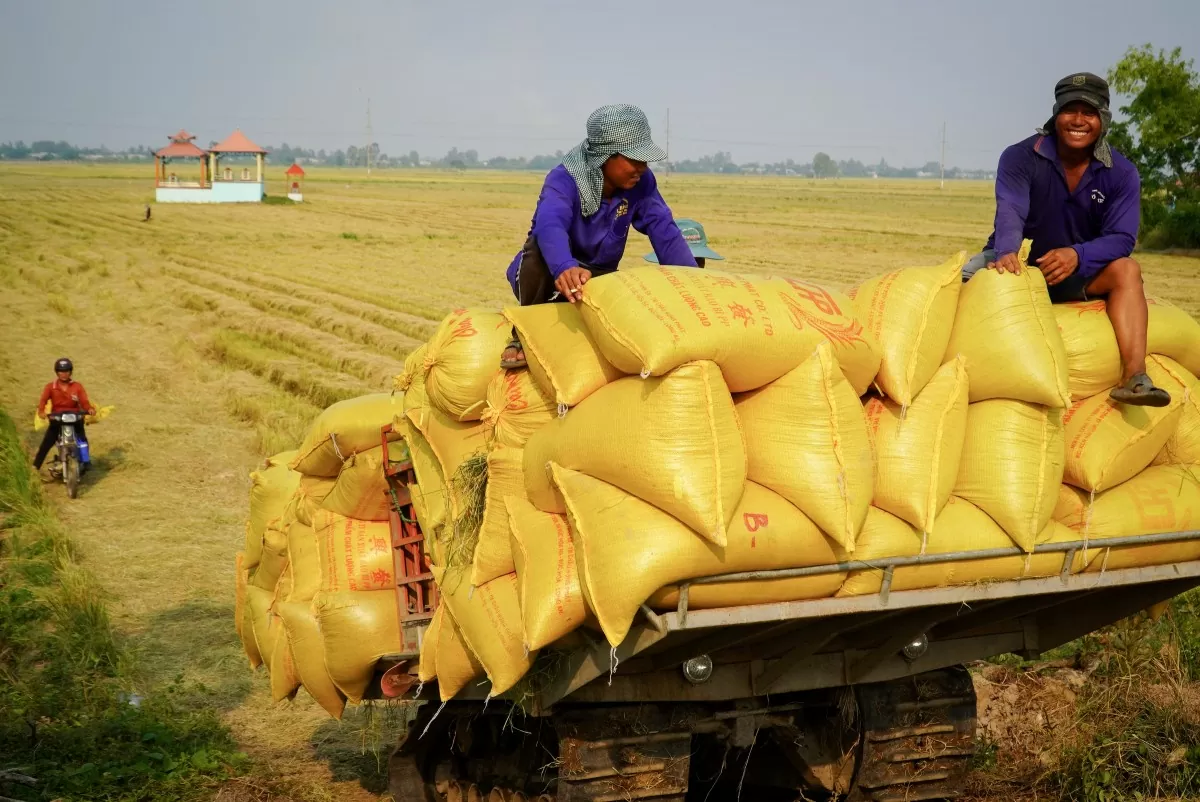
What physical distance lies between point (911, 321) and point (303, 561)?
9.36 ft

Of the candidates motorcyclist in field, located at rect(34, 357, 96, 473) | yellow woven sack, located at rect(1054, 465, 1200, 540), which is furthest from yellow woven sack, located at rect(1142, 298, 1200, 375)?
motorcyclist in field, located at rect(34, 357, 96, 473)

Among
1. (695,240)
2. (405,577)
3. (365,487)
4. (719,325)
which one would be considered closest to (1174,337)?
(719,325)

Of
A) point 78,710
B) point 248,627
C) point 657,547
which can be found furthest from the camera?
point 78,710

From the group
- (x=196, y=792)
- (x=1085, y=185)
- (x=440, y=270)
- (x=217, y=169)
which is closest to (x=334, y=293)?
(x=440, y=270)

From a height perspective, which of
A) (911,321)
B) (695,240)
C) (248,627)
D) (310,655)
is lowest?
(248,627)

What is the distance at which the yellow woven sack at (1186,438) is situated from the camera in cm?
448

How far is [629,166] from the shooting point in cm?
478

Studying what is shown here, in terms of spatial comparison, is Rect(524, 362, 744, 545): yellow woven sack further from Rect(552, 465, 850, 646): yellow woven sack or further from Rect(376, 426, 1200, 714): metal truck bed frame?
Rect(376, 426, 1200, 714): metal truck bed frame

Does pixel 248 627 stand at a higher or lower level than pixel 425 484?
lower

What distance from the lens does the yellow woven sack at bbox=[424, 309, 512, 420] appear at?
469 centimetres

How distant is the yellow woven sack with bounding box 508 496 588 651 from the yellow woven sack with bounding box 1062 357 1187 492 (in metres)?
1.70

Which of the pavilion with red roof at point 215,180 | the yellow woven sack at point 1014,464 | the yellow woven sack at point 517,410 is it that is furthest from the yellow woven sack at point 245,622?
the pavilion with red roof at point 215,180

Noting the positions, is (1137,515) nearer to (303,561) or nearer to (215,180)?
(303,561)

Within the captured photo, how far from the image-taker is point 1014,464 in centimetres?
405
